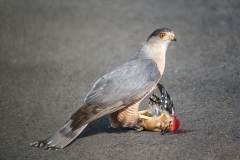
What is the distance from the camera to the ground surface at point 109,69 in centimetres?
579

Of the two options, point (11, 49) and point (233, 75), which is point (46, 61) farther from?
point (233, 75)

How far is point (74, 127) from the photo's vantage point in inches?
228

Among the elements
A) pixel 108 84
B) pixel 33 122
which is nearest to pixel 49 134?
pixel 33 122

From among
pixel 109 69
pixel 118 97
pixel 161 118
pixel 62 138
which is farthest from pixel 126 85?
pixel 109 69

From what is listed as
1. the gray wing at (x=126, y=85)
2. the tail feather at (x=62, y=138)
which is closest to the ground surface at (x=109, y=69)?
the tail feather at (x=62, y=138)

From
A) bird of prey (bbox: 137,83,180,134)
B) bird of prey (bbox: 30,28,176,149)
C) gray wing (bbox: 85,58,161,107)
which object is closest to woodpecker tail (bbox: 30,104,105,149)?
bird of prey (bbox: 30,28,176,149)

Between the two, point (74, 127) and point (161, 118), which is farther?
point (161, 118)

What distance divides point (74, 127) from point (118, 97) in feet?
2.30

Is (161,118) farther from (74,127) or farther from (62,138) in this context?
(62,138)

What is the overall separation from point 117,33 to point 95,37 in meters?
0.61

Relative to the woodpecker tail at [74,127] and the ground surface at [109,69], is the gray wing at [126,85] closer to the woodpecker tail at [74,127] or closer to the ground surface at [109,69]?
the woodpecker tail at [74,127]

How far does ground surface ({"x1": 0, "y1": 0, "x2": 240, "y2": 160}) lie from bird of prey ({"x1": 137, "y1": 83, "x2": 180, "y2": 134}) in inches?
6.4

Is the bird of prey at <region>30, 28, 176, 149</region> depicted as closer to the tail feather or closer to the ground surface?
the tail feather

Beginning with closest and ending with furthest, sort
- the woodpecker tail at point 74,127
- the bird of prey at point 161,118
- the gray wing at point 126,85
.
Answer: the woodpecker tail at point 74,127, the gray wing at point 126,85, the bird of prey at point 161,118
